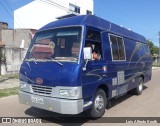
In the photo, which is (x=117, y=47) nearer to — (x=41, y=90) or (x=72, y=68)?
(x=72, y=68)

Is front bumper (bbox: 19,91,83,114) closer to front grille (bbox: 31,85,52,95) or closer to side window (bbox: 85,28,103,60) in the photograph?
front grille (bbox: 31,85,52,95)

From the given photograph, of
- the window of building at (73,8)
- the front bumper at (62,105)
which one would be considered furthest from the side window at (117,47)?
the window of building at (73,8)

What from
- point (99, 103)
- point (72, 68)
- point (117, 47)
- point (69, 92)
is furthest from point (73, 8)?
point (69, 92)

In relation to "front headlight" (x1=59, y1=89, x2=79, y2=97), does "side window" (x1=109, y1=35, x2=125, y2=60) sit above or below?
above

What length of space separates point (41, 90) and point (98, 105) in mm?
1721

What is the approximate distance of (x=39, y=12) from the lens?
31.5 m

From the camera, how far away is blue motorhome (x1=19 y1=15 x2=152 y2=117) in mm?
5965

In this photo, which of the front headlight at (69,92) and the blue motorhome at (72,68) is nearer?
the front headlight at (69,92)

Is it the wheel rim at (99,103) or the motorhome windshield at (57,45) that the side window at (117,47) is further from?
the motorhome windshield at (57,45)

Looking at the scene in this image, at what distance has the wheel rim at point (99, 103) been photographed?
6.88m

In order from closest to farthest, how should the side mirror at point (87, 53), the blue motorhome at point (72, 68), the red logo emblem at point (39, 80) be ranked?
the blue motorhome at point (72, 68)
the side mirror at point (87, 53)
the red logo emblem at point (39, 80)

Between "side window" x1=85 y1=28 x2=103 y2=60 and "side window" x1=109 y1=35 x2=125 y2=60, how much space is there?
85cm

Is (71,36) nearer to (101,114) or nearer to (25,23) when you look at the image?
(101,114)

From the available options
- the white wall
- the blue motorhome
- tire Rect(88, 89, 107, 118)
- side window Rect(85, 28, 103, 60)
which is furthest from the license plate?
the white wall
